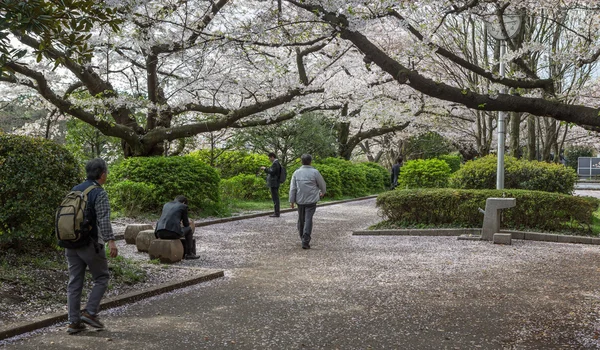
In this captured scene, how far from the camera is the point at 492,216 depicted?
1009 cm

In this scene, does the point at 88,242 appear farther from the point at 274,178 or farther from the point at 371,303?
the point at 274,178

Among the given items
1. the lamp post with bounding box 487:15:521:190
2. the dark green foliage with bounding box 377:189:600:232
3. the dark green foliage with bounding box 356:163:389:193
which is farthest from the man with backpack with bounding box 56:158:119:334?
the dark green foliage with bounding box 356:163:389:193

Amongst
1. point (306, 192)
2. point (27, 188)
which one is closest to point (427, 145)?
point (306, 192)

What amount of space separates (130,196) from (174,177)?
3.92ft

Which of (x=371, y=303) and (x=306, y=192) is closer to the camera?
(x=371, y=303)

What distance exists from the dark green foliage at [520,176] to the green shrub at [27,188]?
10312mm

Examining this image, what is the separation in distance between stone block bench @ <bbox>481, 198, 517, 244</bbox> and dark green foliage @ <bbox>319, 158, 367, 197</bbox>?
519 inches

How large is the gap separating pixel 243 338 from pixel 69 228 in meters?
1.68

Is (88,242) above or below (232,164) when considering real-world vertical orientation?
below

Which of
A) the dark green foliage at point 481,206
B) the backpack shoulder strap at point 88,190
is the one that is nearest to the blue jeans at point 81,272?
the backpack shoulder strap at point 88,190

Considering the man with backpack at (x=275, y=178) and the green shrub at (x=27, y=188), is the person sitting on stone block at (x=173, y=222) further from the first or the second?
the man with backpack at (x=275, y=178)

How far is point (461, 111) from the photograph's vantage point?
29.5 metres

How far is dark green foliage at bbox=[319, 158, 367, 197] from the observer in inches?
944

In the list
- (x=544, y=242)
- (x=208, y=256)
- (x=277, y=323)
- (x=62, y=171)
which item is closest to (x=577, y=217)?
(x=544, y=242)
